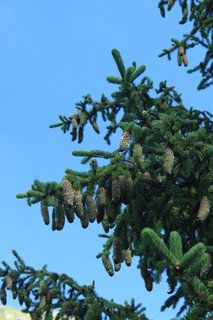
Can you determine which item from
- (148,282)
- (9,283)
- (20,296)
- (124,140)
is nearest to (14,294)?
(20,296)

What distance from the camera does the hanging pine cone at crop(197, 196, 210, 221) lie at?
4809 millimetres

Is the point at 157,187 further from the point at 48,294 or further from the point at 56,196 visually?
the point at 48,294

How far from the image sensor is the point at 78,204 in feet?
15.4

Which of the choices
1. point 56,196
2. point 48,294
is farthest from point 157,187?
point 48,294

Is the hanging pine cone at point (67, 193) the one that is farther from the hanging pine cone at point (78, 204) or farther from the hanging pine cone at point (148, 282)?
the hanging pine cone at point (148, 282)

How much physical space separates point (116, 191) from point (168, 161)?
0.56m

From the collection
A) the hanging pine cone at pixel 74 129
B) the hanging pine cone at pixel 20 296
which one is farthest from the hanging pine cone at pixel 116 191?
the hanging pine cone at pixel 20 296

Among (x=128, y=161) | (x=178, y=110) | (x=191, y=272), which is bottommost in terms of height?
(x=191, y=272)

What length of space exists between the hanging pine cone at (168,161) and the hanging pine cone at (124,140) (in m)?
0.36

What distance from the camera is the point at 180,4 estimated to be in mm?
10453

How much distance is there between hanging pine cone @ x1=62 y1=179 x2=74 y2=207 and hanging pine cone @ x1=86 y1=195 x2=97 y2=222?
21 centimetres

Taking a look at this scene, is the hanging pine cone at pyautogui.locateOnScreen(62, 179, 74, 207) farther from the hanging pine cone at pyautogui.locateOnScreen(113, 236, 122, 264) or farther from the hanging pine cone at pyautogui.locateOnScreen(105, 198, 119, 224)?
the hanging pine cone at pyautogui.locateOnScreen(113, 236, 122, 264)

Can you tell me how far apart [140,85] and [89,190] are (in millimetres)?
4304

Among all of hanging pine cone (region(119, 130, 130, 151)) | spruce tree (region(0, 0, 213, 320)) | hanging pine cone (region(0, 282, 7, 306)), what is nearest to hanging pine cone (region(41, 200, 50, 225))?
spruce tree (region(0, 0, 213, 320))
